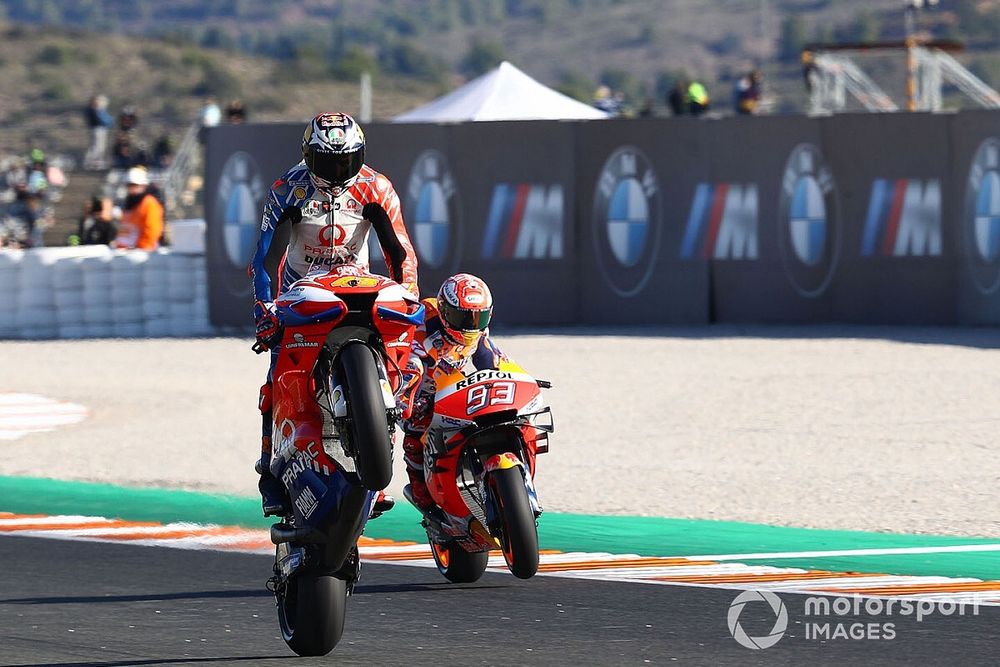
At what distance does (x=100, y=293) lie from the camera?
59.2 feet

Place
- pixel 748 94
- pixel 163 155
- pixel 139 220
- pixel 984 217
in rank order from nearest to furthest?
pixel 984 217 → pixel 139 220 → pixel 748 94 → pixel 163 155

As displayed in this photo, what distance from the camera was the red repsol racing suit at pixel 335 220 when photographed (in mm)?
6688

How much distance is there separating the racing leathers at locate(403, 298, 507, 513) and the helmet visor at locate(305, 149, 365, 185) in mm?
938

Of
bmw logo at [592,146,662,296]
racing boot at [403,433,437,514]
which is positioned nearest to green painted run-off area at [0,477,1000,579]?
racing boot at [403,433,437,514]

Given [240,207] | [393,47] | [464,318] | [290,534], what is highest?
[393,47]

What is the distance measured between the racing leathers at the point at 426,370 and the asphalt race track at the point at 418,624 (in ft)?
1.59

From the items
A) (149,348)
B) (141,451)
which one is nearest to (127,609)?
(141,451)

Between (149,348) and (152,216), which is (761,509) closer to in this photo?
(149,348)

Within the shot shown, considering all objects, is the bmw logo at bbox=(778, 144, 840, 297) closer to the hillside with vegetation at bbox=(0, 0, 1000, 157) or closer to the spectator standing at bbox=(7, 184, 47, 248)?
the spectator standing at bbox=(7, 184, 47, 248)

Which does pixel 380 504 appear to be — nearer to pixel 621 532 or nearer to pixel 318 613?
pixel 318 613

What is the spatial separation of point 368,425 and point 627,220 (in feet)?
38.8

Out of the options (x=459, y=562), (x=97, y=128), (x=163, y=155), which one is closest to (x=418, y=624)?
(x=459, y=562)

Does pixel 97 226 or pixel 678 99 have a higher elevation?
pixel 678 99

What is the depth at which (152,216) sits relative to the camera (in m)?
18.9
